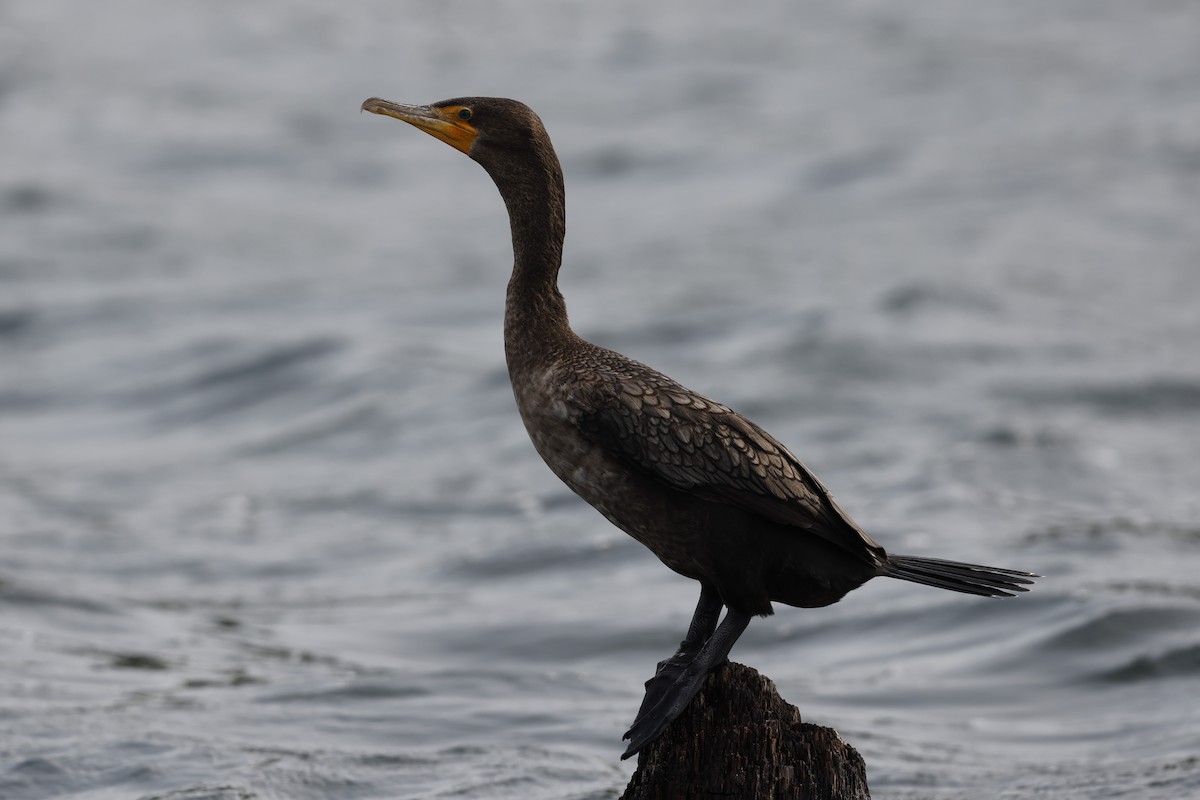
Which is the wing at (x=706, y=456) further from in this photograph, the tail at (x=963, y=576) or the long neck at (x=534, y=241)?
the long neck at (x=534, y=241)

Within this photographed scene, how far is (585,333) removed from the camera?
1009 inches

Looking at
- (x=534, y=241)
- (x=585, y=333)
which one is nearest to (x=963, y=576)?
(x=534, y=241)

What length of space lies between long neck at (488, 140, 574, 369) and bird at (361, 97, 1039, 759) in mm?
185

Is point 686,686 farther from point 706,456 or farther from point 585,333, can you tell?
point 585,333

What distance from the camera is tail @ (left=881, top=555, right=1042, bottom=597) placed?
6.34 meters

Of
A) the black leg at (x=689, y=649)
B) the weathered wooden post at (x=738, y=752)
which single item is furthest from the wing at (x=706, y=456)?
the weathered wooden post at (x=738, y=752)

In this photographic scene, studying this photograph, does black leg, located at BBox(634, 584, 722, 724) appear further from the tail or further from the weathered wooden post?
the tail

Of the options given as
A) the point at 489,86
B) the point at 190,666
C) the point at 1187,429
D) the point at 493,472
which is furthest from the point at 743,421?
the point at 489,86

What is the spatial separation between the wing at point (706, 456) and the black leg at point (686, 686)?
1.41 feet

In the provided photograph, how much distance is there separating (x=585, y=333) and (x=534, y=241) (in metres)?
18.7

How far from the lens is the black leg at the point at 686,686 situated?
640 cm

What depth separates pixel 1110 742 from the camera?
467 inches

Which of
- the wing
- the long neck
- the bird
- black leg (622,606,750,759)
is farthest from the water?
the wing

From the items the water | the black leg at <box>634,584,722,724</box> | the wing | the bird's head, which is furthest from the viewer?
the water
